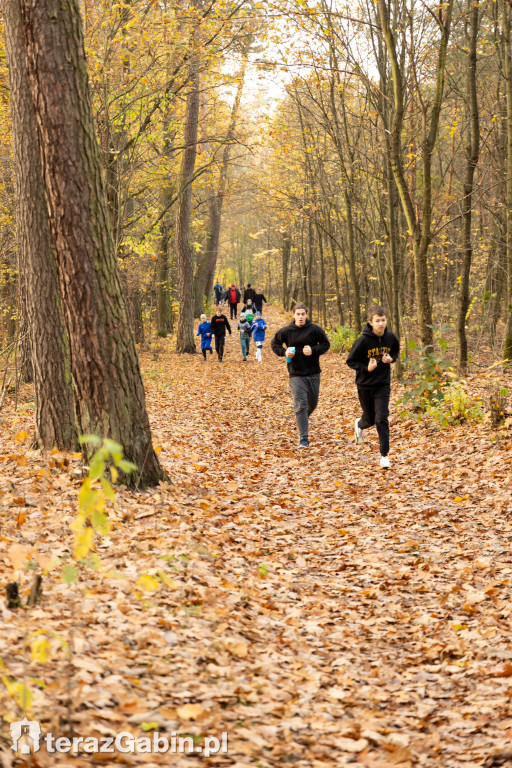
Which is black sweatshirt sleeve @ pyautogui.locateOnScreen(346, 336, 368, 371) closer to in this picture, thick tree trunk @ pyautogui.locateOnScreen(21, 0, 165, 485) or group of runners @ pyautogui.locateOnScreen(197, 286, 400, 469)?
group of runners @ pyautogui.locateOnScreen(197, 286, 400, 469)

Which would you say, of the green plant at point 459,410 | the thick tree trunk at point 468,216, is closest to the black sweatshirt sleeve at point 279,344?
the green plant at point 459,410

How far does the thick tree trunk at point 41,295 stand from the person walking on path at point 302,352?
3.54 meters

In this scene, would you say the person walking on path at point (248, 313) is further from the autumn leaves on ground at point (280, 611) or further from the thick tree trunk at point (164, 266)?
the autumn leaves on ground at point (280, 611)

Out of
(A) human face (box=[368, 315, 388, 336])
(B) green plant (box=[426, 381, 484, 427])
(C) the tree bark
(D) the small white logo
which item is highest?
(C) the tree bark

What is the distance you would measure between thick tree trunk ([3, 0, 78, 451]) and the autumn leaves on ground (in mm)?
508

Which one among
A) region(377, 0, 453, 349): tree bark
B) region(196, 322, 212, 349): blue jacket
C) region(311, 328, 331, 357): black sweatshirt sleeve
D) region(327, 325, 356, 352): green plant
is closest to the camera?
region(311, 328, 331, 357): black sweatshirt sleeve

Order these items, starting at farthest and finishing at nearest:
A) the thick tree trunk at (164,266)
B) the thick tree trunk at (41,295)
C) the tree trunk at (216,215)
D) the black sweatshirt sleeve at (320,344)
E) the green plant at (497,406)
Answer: the tree trunk at (216,215)
the thick tree trunk at (164,266)
the black sweatshirt sleeve at (320,344)
the green plant at (497,406)
the thick tree trunk at (41,295)

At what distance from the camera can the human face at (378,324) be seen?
851cm

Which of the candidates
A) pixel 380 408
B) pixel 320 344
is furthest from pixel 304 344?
pixel 380 408

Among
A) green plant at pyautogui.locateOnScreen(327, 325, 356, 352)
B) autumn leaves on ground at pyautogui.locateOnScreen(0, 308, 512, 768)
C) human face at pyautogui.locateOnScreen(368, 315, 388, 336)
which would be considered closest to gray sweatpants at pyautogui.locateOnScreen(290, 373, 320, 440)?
autumn leaves on ground at pyautogui.locateOnScreen(0, 308, 512, 768)

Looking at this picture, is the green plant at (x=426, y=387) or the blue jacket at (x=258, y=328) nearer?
the green plant at (x=426, y=387)

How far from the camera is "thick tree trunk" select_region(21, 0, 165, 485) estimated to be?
5.48 meters

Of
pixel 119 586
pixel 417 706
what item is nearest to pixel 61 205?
pixel 119 586

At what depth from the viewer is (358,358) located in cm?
870
